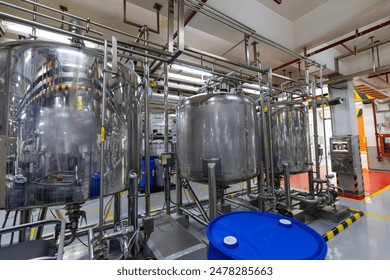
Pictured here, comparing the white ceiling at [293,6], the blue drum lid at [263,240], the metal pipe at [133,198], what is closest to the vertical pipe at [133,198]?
the metal pipe at [133,198]

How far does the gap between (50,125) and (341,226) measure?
363cm

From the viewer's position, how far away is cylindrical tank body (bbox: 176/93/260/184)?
6.48ft

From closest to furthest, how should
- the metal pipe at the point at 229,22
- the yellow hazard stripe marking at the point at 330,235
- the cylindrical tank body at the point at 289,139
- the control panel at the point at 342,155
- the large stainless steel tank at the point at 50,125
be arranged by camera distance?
the large stainless steel tank at the point at 50,125
the metal pipe at the point at 229,22
the yellow hazard stripe marking at the point at 330,235
the cylindrical tank body at the point at 289,139
the control panel at the point at 342,155

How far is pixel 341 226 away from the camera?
2494 millimetres

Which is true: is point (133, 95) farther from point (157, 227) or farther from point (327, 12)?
point (327, 12)

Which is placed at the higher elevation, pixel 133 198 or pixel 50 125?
pixel 50 125

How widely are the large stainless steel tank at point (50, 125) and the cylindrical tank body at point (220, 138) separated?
37.8 inches

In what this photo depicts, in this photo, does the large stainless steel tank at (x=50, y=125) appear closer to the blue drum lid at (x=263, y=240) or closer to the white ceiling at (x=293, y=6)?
the blue drum lid at (x=263, y=240)

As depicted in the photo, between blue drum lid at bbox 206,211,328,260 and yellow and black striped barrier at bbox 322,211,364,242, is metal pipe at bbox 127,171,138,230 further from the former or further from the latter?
yellow and black striped barrier at bbox 322,211,364,242

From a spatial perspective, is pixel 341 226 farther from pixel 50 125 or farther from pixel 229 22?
pixel 50 125

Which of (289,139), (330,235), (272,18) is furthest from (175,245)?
(272,18)

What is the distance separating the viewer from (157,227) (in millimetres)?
1931

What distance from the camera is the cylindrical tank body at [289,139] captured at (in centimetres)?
288
